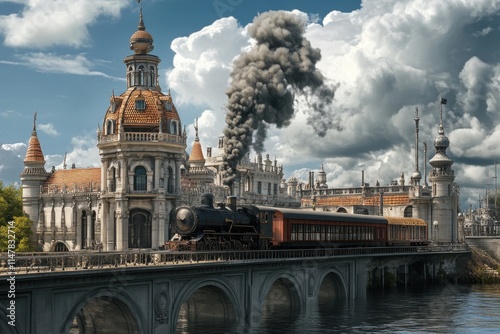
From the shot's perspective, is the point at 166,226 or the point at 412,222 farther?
the point at 412,222

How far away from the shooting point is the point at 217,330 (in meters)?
45.9

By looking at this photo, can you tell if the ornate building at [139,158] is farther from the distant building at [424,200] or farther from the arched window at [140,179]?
the distant building at [424,200]

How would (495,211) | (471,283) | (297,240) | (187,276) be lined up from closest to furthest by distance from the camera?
(187,276)
(297,240)
(471,283)
(495,211)

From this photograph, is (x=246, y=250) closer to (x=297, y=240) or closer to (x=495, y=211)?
(x=297, y=240)

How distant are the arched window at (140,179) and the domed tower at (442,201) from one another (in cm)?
4873

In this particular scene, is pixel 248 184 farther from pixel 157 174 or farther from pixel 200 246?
pixel 200 246

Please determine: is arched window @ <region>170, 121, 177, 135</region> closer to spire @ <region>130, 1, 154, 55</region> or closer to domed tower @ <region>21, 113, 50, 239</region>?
spire @ <region>130, 1, 154, 55</region>

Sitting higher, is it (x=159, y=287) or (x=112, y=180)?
(x=112, y=180)

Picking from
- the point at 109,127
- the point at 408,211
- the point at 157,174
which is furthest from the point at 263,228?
the point at 408,211

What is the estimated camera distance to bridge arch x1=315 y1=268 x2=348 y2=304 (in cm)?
6241

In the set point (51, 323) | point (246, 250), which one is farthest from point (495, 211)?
point (51, 323)

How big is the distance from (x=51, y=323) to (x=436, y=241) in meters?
77.0

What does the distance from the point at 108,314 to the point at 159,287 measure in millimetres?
3408

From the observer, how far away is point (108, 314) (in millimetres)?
39719
